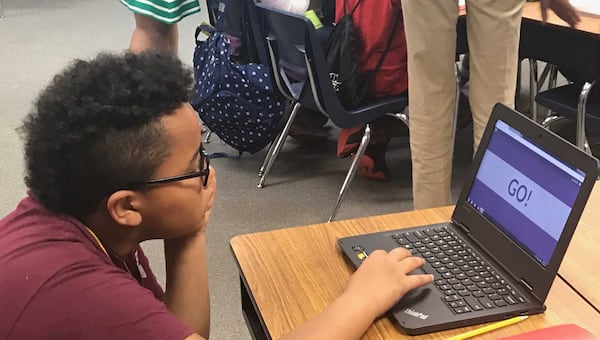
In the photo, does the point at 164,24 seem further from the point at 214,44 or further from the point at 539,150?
the point at 539,150

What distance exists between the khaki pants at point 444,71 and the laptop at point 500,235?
842mm

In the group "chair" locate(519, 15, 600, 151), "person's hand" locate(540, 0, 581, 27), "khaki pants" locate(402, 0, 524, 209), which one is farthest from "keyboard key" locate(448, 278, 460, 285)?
"chair" locate(519, 15, 600, 151)

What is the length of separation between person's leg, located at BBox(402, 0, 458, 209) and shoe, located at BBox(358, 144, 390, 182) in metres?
0.76

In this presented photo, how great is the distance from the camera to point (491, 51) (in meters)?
1.82

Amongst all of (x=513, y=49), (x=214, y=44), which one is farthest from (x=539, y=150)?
(x=214, y=44)

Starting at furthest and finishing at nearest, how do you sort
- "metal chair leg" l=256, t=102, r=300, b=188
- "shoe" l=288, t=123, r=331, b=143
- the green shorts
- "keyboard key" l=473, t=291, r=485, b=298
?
1. "shoe" l=288, t=123, r=331, b=143
2. "metal chair leg" l=256, t=102, r=300, b=188
3. the green shorts
4. "keyboard key" l=473, t=291, r=485, b=298

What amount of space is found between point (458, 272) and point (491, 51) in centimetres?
101

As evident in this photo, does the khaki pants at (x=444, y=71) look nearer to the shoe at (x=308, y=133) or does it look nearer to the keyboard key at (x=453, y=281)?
the keyboard key at (x=453, y=281)

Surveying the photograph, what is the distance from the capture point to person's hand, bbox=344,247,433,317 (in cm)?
88

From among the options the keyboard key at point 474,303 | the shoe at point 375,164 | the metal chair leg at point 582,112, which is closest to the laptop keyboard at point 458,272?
the keyboard key at point 474,303

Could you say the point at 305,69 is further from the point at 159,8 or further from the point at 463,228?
the point at 463,228

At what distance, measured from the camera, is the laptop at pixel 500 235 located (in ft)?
2.83

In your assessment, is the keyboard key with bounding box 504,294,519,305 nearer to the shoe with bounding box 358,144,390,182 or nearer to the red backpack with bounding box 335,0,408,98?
the red backpack with bounding box 335,0,408,98

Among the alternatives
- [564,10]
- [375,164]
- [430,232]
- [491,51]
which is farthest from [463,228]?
[375,164]
